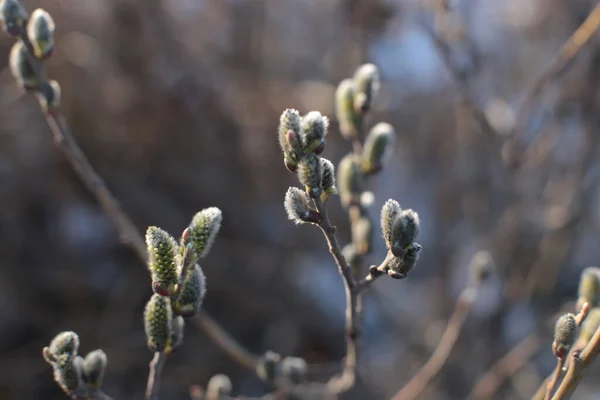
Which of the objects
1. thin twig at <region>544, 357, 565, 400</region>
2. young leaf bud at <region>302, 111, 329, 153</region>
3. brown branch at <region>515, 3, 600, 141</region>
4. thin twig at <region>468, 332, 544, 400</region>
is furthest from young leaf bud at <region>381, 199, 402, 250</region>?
thin twig at <region>468, 332, 544, 400</region>

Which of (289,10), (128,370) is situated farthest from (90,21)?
A: (128,370)

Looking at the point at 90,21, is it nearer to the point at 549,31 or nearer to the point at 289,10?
the point at 289,10

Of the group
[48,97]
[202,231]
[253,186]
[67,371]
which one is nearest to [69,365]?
[67,371]

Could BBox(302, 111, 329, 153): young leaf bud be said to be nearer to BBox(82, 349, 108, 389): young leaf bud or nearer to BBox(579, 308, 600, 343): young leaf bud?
BBox(82, 349, 108, 389): young leaf bud

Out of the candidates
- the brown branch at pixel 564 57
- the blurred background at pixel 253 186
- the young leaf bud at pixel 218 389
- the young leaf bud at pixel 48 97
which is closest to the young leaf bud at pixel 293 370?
the young leaf bud at pixel 218 389

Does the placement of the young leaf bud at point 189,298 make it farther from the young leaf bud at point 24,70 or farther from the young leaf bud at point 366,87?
the young leaf bud at point 24,70

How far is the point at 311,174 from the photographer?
0.79 metres

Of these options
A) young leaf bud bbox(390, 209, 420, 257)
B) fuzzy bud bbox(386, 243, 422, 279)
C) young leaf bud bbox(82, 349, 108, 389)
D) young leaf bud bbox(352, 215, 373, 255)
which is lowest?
young leaf bud bbox(82, 349, 108, 389)

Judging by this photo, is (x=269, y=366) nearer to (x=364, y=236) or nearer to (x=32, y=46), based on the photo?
(x=364, y=236)

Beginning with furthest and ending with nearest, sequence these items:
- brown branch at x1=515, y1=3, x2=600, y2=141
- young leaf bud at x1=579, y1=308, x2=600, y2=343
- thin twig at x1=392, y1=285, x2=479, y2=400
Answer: brown branch at x1=515, y1=3, x2=600, y2=141 → thin twig at x1=392, y1=285, x2=479, y2=400 → young leaf bud at x1=579, y1=308, x2=600, y2=343

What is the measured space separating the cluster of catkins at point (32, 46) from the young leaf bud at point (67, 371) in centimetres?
58

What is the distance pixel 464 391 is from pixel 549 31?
1.77m

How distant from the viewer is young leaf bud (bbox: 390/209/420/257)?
80cm

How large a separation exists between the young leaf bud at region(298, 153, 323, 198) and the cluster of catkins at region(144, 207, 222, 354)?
126 mm
